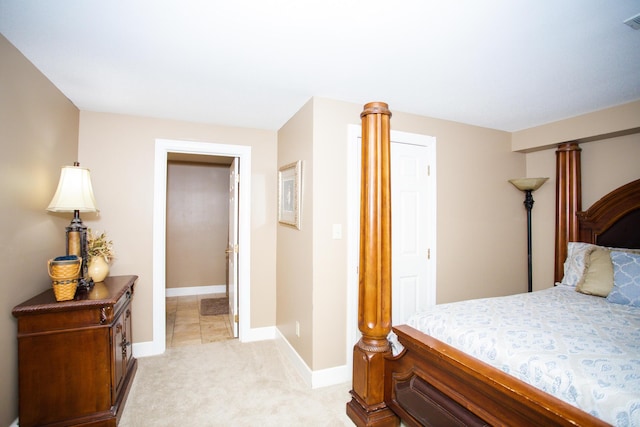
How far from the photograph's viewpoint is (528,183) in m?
3.33

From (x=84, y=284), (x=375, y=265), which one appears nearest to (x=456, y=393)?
(x=375, y=265)

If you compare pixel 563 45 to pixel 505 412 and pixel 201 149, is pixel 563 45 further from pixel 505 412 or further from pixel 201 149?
pixel 201 149

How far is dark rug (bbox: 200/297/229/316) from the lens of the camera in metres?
4.38

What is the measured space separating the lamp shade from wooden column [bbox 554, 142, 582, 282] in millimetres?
4265

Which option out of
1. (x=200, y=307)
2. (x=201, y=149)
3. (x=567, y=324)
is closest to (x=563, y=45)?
(x=567, y=324)

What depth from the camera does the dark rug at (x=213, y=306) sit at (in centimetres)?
438

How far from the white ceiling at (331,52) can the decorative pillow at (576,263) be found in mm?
1256

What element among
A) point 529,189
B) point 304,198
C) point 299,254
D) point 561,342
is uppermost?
point 529,189

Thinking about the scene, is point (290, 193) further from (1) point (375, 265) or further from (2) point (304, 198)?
(1) point (375, 265)

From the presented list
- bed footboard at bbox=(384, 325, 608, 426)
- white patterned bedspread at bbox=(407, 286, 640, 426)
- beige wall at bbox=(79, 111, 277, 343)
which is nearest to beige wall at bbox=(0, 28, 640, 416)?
beige wall at bbox=(79, 111, 277, 343)

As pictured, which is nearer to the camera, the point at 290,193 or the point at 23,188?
the point at 23,188

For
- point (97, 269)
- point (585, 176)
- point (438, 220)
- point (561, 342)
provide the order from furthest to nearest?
point (585, 176) < point (438, 220) < point (97, 269) < point (561, 342)

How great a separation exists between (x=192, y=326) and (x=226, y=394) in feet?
5.47

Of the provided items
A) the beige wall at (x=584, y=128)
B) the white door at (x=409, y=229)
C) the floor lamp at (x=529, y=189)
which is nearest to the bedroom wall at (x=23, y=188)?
the white door at (x=409, y=229)
